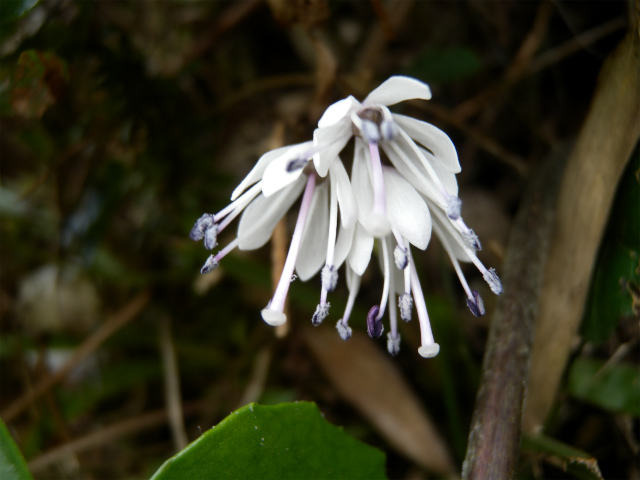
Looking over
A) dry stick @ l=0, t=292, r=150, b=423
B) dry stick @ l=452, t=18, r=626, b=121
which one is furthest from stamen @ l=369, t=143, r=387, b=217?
dry stick @ l=0, t=292, r=150, b=423

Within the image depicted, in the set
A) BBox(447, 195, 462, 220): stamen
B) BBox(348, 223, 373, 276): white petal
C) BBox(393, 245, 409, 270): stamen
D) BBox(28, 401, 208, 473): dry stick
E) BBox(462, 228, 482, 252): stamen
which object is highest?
BBox(447, 195, 462, 220): stamen

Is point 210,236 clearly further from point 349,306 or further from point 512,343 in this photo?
point 512,343

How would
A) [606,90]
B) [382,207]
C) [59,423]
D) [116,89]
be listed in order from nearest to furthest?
1. [382,207]
2. [606,90]
3. [116,89]
4. [59,423]

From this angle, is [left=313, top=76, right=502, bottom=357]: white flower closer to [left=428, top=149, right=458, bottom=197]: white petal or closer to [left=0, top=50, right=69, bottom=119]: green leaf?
[left=428, top=149, right=458, bottom=197]: white petal

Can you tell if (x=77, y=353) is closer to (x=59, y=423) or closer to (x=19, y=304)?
(x=59, y=423)

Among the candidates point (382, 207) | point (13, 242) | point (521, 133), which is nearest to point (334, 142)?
point (382, 207)

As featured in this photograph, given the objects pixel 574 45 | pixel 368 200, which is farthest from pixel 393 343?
pixel 574 45

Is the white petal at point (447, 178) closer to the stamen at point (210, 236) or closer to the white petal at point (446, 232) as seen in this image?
the white petal at point (446, 232)
